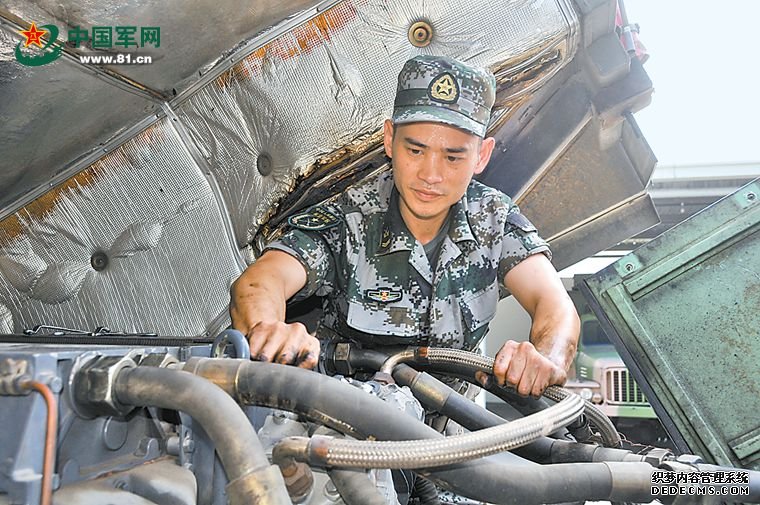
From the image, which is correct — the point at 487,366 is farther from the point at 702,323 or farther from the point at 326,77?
the point at 326,77

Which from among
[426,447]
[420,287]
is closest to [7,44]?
[420,287]

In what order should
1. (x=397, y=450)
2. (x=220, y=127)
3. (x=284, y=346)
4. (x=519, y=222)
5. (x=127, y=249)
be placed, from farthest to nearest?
1. (x=127, y=249)
2. (x=220, y=127)
3. (x=519, y=222)
4. (x=284, y=346)
5. (x=397, y=450)

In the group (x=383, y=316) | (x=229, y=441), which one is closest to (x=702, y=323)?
(x=383, y=316)

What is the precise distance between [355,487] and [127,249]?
1.69 m

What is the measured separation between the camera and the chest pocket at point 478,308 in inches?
81.7

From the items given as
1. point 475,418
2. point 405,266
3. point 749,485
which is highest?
point 405,266

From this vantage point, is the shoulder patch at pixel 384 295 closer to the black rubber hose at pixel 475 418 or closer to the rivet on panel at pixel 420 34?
the black rubber hose at pixel 475 418

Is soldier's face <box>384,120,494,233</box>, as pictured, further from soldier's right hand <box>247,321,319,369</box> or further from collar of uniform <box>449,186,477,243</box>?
soldier's right hand <box>247,321,319,369</box>

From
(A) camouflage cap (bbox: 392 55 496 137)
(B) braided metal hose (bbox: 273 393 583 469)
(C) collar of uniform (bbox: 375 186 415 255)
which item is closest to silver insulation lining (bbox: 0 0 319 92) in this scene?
(A) camouflage cap (bbox: 392 55 496 137)

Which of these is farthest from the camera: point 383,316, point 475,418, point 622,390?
point 622,390

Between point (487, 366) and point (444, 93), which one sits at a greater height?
point (444, 93)

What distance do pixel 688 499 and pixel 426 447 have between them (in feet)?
2.03

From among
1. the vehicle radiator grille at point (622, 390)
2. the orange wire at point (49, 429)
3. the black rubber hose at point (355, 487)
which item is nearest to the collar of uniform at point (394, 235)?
the black rubber hose at point (355, 487)
